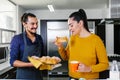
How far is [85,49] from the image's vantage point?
1796mm

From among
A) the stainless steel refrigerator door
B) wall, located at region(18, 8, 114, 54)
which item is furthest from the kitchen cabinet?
wall, located at region(18, 8, 114, 54)

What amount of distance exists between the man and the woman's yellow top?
36 centimetres

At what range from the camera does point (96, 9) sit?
7.12 m

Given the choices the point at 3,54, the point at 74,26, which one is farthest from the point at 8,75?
the point at 74,26

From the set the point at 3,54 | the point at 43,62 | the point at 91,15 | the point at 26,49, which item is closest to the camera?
the point at 43,62

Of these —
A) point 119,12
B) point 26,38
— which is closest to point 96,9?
point 119,12

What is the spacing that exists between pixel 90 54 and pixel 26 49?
568 millimetres

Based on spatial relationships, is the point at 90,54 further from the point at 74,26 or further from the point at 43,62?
the point at 43,62

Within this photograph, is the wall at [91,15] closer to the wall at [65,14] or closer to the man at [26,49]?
the wall at [65,14]

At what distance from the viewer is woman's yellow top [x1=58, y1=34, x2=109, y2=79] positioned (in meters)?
1.75

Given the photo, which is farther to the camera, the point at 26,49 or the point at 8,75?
the point at 8,75

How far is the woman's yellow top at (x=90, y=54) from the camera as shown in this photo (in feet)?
5.73

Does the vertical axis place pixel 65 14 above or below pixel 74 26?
above

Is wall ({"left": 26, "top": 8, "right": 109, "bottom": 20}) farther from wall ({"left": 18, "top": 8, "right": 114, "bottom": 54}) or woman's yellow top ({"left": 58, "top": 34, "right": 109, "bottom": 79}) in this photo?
woman's yellow top ({"left": 58, "top": 34, "right": 109, "bottom": 79})
